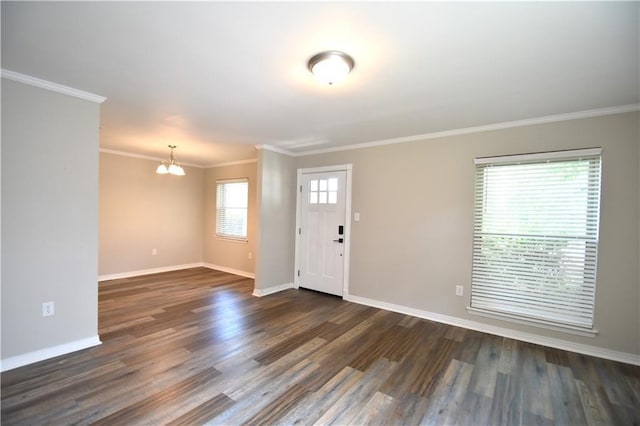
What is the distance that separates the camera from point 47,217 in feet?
8.07

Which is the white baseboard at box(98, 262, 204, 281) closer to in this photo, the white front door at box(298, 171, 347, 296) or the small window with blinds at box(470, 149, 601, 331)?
the white front door at box(298, 171, 347, 296)

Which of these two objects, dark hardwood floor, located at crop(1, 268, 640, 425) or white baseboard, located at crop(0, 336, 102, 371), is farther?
white baseboard, located at crop(0, 336, 102, 371)

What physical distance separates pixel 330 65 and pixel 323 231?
10.3ft

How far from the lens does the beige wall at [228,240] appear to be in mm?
5879

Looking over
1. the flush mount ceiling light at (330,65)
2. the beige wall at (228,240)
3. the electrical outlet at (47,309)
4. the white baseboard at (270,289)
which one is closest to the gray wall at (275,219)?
the white baseboard at (270,289)

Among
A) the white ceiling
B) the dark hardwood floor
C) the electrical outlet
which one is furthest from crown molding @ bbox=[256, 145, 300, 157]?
Answer: the electrical outlet

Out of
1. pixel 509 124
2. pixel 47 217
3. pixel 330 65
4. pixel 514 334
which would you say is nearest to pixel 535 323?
pixel 514 334

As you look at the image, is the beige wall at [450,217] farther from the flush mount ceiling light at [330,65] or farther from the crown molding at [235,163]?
the flush mount ceiling light at [330,65]

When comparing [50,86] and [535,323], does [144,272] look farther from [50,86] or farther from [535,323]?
[535,323]

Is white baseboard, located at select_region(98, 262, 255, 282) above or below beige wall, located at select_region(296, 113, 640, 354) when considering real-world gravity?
below

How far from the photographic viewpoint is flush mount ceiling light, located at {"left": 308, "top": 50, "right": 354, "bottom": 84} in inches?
75.3

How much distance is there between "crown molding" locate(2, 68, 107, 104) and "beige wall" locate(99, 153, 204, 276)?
3.08m

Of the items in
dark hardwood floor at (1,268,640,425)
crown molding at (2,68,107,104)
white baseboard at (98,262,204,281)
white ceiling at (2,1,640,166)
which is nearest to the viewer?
white ceiling at (2,1,640,166)

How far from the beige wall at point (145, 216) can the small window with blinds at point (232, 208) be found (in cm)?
63
